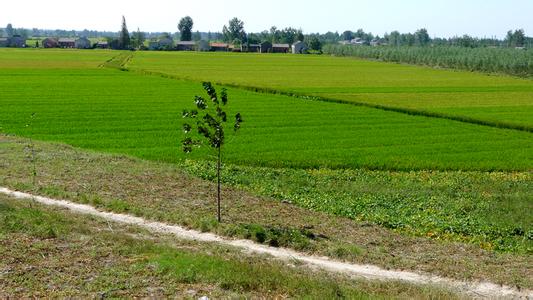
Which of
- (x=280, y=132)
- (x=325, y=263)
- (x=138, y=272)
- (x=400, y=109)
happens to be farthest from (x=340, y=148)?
(x=138, y=272)

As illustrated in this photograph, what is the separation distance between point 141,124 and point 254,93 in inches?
887

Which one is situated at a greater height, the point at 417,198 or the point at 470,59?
the point at 470,59

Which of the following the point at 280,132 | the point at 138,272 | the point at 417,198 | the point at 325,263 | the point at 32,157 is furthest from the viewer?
the point at 280,132

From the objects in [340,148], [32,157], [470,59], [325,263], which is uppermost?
[470,59]

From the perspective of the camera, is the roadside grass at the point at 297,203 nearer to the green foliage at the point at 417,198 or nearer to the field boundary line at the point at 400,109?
the green foliage at the point at 417,198

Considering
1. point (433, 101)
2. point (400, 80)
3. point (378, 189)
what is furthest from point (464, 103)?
point (378, 189)

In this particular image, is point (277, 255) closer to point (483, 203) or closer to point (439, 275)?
point (439, 275)

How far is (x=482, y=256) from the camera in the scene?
15266 mm

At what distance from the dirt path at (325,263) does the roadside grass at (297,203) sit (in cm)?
32

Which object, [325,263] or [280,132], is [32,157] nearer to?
[280,132]

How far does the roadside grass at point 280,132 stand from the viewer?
97.0ft

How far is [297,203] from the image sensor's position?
68.1 ft

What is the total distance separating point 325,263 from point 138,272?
494 cm

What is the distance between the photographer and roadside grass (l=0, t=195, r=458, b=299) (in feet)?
33.1
